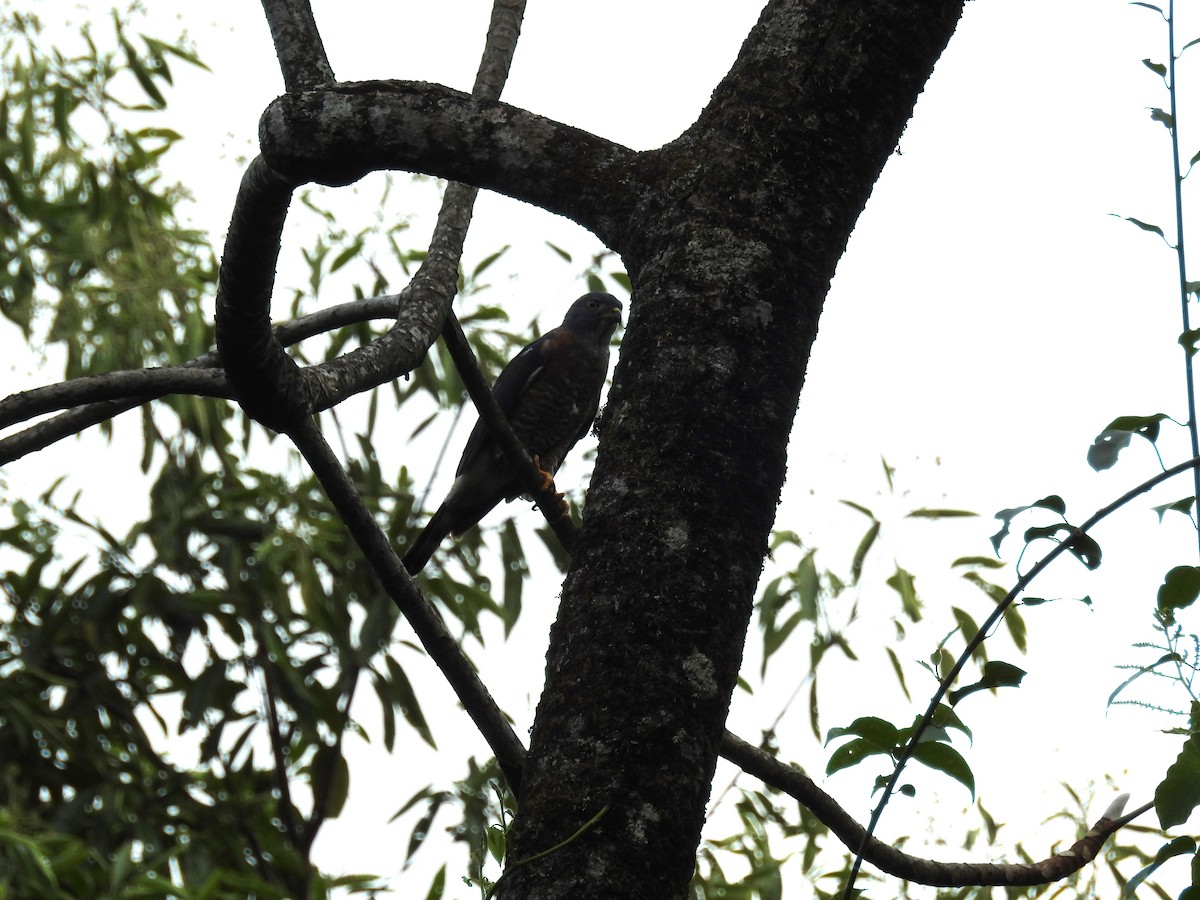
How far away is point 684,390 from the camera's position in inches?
46.6

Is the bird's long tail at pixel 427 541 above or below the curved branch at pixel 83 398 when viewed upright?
above

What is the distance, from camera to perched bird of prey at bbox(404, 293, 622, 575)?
17.4 feet

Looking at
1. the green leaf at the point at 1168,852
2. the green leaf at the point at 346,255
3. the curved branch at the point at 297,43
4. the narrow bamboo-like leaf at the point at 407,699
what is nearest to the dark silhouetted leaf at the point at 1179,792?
the green leaf at the point at 1168,852

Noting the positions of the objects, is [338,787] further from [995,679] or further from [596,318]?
[995,679]

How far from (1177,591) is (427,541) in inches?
165

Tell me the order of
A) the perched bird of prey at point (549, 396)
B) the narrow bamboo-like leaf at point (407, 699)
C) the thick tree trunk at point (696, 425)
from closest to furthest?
1. the thick tree trunk at point (696, 425)
2. the narrow bamboo-like leaf at point (407, 699)
3. the perched bird of prey at point (549, 396)

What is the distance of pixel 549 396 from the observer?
19.5 ft

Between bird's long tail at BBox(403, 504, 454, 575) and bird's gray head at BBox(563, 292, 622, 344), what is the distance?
1.51 meters

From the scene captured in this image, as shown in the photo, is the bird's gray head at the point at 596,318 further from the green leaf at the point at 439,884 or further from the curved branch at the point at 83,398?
the curved branch at the point at 83,398

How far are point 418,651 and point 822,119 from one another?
3.93 metres

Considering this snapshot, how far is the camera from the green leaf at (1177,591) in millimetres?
1144

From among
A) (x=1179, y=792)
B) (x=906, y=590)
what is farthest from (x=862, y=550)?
(x=1179, y=792)

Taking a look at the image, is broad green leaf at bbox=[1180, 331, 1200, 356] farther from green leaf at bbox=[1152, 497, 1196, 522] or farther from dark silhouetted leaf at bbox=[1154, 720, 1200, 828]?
dark silhouetted leaf at bbox=[1154, 720, 1200, 828]

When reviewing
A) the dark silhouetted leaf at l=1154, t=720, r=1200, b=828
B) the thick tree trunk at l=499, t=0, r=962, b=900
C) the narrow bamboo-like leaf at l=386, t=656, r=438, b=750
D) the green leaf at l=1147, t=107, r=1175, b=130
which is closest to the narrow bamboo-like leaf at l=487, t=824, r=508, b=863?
the thick tree trunk at l=499, t=0, r=962, b=900
